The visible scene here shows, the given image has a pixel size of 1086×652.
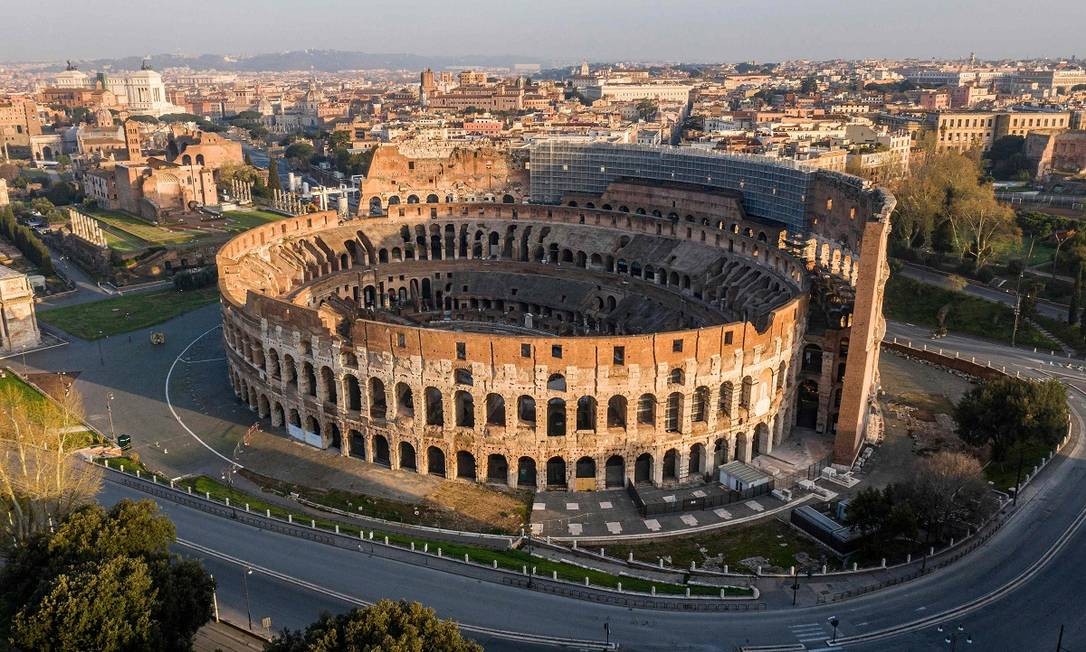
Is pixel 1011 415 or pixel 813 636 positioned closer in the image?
pixel 813 636

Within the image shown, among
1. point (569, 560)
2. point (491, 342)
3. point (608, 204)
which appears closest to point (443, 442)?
point (491, 342)

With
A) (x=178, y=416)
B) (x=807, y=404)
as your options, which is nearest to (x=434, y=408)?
(x=178, y=416)

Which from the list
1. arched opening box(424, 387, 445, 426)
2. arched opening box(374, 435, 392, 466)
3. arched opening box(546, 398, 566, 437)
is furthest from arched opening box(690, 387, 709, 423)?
arched opening box(374, 435, 392, 466)

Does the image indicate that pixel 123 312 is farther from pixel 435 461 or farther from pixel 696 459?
pixel 696 459

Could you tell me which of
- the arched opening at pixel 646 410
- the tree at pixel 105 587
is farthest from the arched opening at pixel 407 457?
the tree at pixel 105 587

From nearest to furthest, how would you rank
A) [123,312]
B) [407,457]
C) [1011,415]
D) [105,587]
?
1. [105,587]
2. [1011,415]
3. [407,457]
4. [123,312]

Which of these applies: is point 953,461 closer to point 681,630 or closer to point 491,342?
point 681,630
